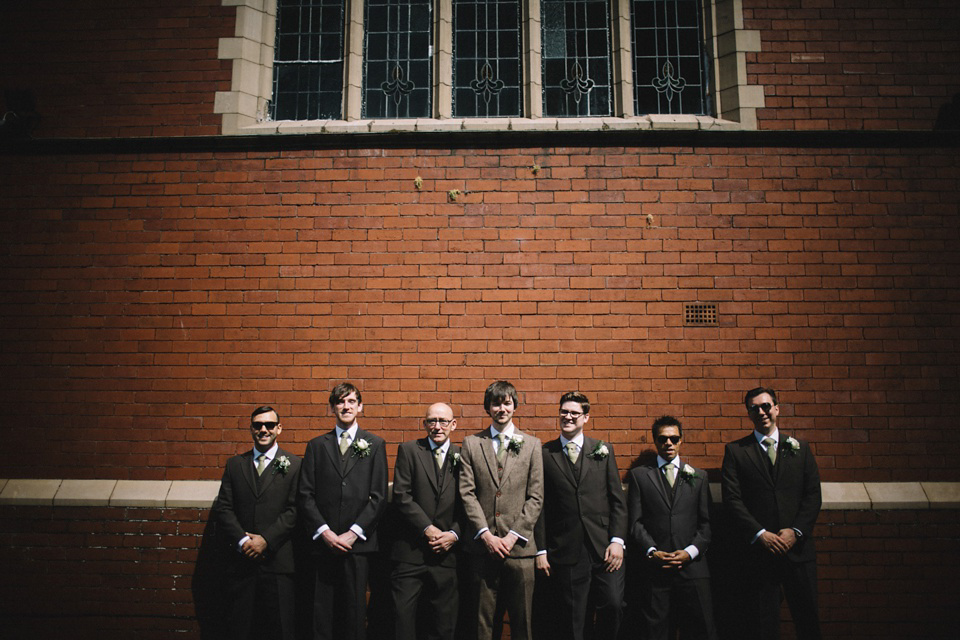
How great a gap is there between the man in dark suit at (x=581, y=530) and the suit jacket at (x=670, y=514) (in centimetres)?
15

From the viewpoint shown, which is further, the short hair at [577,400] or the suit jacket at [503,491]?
the short hair at [577,400]

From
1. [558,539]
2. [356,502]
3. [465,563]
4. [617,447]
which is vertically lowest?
[465,563]

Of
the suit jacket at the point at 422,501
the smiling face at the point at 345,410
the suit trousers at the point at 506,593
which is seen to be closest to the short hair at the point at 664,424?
the suit trousers at the point at 506,593

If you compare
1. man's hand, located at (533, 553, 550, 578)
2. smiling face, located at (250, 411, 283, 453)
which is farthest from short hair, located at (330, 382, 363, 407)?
man's hand, located at (533, 553, 550, 578)

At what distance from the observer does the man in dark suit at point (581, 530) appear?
A: 13.8 ft

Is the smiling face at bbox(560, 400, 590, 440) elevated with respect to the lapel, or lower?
elevated

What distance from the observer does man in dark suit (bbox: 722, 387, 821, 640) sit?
424 centimetres

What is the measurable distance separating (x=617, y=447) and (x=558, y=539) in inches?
44.5

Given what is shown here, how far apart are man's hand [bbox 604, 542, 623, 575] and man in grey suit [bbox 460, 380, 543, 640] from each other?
561mm

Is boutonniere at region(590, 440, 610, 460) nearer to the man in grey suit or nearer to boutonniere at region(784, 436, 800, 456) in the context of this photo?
the man in grey suit

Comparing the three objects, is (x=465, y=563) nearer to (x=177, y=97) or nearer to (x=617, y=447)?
(x=617, y=447)

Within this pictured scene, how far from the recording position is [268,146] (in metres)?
5.54

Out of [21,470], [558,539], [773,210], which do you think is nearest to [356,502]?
[558,539]

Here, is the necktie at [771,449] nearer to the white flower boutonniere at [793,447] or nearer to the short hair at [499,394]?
the white flower boutonniere at [793,447]
